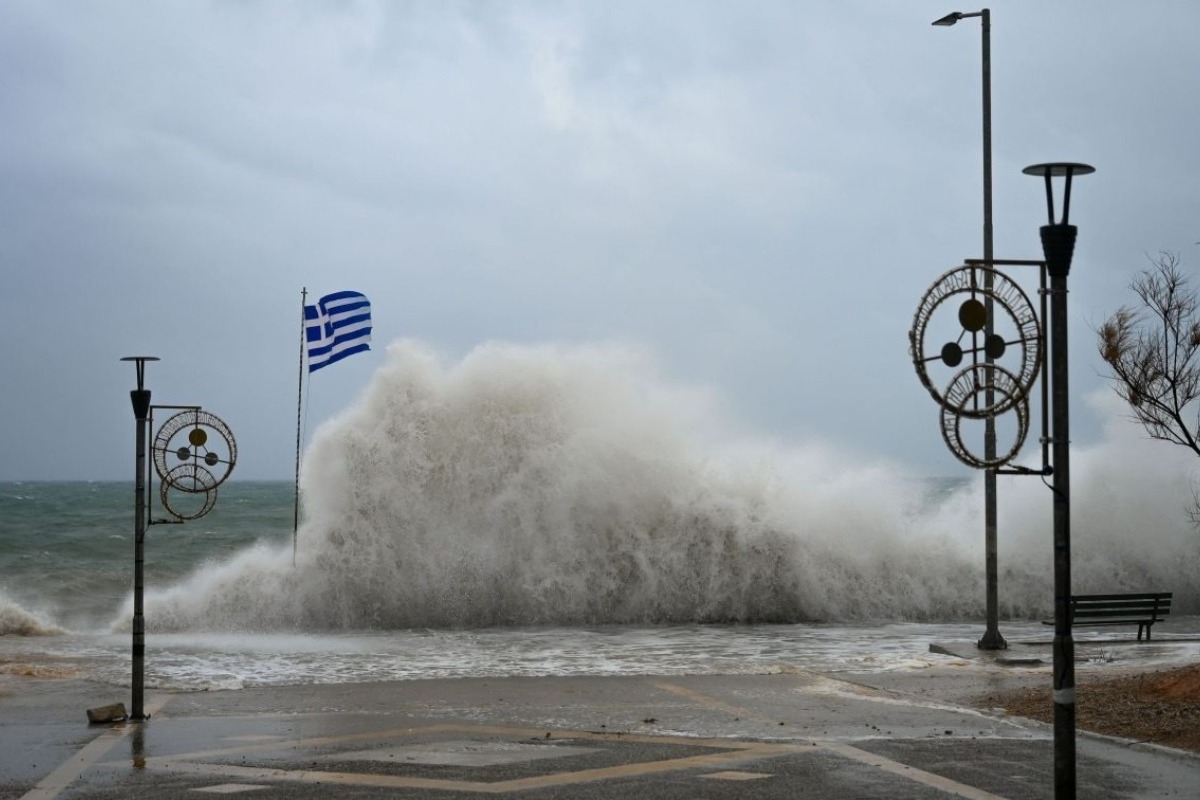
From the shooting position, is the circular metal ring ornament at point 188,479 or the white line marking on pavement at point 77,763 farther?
the circular metal ring ornament at point 188,479

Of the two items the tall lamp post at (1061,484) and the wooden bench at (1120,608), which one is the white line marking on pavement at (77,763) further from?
the wooden bench at (1120,608)

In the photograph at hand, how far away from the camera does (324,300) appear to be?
25562 millimetres

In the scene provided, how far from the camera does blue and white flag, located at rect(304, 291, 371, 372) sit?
25.5 m

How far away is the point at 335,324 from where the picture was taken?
83.9 ft

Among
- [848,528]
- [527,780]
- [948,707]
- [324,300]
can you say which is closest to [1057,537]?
[527,780]

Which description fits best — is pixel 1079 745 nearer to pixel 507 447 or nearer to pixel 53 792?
pixel 53 792

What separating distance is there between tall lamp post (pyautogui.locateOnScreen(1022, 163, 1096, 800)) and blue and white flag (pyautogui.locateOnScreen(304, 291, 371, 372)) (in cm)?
1847

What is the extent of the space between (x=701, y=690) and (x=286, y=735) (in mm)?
5161

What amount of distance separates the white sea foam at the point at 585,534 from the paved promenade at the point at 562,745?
37.0 feet

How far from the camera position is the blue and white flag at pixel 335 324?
83.6 ft

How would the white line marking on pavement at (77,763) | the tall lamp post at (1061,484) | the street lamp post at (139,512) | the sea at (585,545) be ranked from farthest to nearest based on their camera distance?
the sea at (585,545) → the street lamp post at (139,512) → the white line marking on pavement at (77,763) → the tall lamp post at (1061,484)

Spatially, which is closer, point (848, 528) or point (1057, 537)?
point (1057, 537)

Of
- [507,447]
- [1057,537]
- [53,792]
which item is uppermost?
[507,447]

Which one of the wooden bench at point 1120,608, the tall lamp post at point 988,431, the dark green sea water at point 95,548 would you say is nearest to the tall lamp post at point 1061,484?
the tall lamp post at point 988,431
